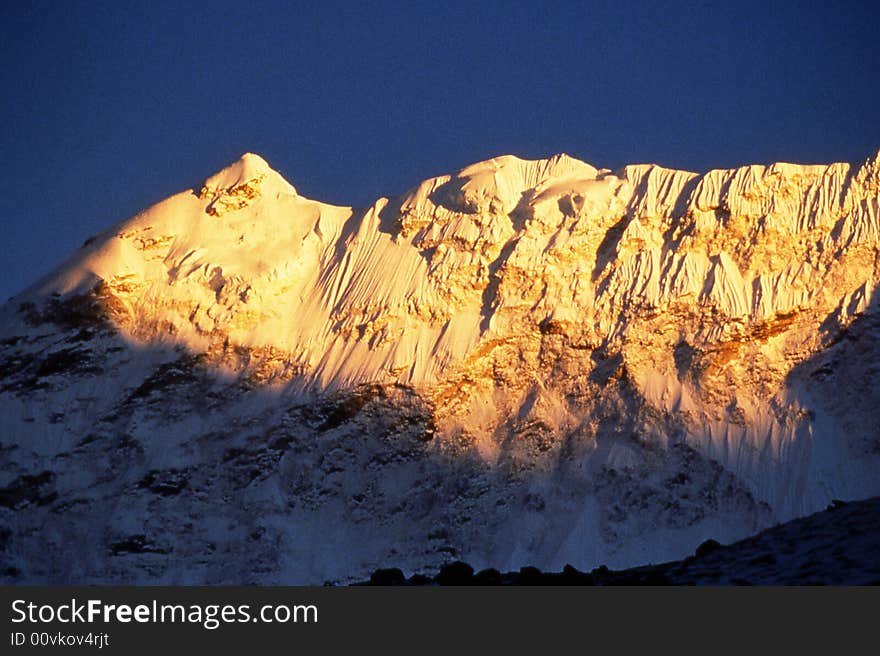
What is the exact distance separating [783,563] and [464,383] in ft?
219

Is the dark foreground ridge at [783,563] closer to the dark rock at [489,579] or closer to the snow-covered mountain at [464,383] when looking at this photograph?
the dark rock at [489,579]

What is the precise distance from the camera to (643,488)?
4117 inches

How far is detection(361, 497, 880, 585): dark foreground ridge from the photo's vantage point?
4384cm

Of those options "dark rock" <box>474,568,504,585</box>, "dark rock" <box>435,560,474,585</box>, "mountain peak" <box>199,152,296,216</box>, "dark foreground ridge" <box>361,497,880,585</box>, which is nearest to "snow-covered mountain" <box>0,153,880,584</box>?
"mountain peak" <box>199,152,296,216</box>

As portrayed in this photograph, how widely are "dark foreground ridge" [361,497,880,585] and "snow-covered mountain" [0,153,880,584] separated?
A: 50.2 metres

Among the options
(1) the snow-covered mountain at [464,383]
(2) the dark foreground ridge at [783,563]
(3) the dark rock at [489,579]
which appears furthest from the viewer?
(1) the snow-covered mountain at [464,383]

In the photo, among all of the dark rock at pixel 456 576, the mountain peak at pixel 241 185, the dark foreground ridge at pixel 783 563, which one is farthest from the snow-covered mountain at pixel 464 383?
the dark foreground ridge at pixel 783 563

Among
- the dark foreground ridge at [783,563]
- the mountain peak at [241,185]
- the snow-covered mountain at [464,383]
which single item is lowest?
the dark foreground ridge at [783,563]

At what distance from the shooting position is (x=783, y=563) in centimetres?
4525

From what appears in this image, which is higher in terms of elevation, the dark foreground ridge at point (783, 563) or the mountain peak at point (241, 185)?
the mountain peak at point (241, 185)

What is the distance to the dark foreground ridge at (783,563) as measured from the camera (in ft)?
144

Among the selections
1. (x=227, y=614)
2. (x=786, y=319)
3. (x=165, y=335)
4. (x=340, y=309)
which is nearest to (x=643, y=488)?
(x=786, y=319)

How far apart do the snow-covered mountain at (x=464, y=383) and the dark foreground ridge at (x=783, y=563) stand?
165 ft

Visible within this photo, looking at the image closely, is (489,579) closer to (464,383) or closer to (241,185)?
(464,383)
